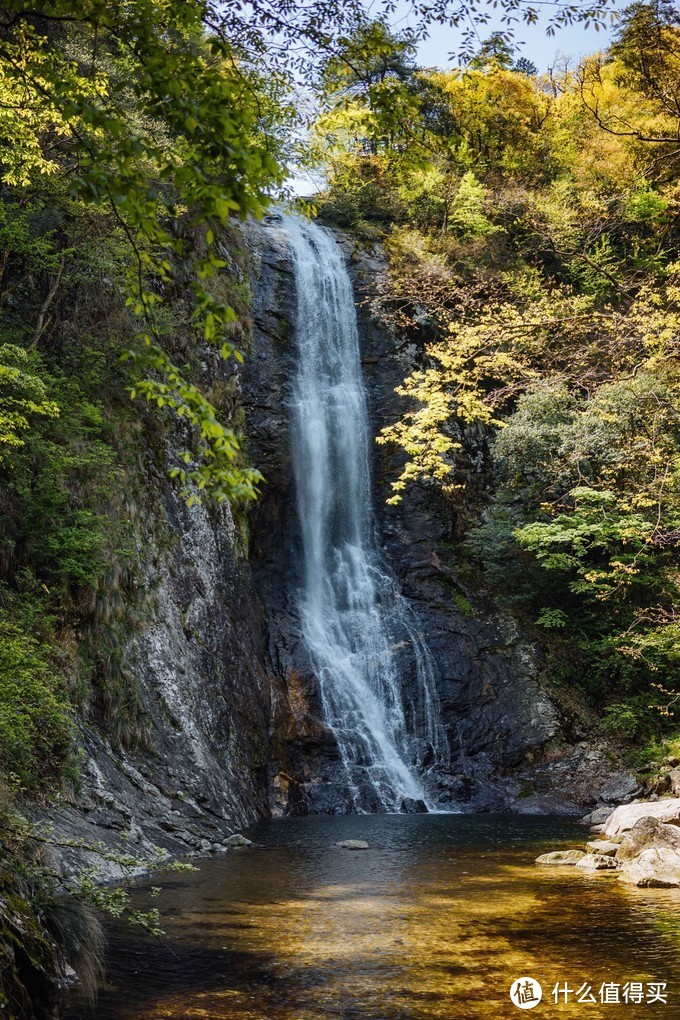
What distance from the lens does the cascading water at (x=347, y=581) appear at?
56.0 ft

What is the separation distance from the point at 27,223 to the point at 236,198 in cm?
982

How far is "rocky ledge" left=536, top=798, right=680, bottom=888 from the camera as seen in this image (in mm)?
8930

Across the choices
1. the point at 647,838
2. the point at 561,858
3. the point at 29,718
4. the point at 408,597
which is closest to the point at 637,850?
the point at 647,838

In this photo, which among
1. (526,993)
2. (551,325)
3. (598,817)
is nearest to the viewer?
(526,993)

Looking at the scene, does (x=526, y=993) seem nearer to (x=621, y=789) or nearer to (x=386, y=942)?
(x=386, y=942)

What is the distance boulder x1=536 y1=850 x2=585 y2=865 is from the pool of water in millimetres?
203

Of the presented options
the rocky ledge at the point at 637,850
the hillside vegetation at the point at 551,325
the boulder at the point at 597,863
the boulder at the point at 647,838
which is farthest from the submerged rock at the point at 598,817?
the boulder at the point at 597,863

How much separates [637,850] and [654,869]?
1.00 m

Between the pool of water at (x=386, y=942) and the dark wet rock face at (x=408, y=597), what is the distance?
631cm

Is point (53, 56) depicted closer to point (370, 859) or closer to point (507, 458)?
point (370, 859)

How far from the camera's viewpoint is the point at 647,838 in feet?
33.0

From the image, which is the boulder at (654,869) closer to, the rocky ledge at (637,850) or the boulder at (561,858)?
the rocky ledge at (637,850)

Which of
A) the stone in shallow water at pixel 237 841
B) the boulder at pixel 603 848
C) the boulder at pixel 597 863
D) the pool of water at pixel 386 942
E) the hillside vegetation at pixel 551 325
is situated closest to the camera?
the pool of water at pixel 386 942

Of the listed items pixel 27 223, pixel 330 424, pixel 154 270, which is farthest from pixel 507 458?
pixel 154 270
